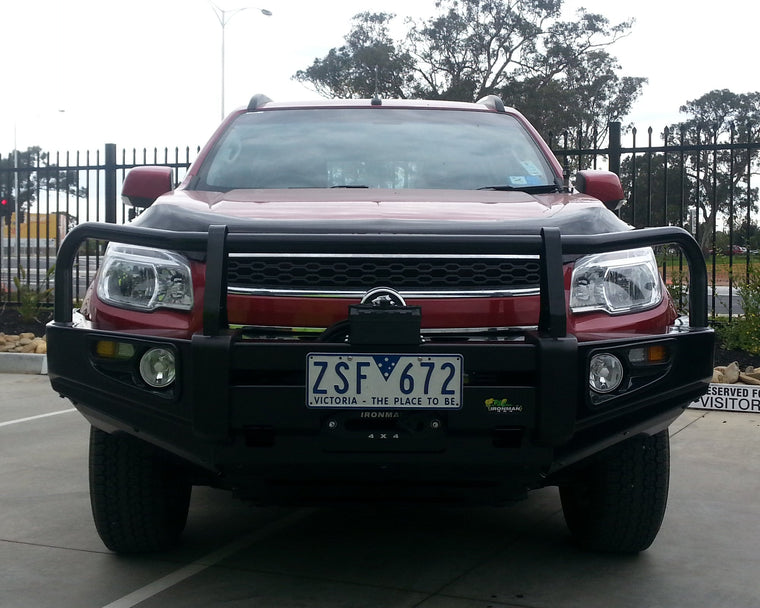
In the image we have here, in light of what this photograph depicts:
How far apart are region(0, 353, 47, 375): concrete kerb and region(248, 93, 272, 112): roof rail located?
5073 millimetres

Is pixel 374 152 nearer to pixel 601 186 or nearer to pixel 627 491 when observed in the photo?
pixel 601 186

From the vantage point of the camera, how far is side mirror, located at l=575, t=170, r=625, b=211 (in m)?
4.06

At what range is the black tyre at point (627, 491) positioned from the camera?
3.15 m

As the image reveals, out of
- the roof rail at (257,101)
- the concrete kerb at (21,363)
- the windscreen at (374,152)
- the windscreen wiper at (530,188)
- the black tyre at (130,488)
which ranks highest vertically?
the roof rail at (257,101)

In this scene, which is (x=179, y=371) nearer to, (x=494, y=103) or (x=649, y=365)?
(x=649, y=365)

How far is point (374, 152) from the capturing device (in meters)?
4.05

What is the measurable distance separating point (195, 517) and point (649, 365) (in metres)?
2.04

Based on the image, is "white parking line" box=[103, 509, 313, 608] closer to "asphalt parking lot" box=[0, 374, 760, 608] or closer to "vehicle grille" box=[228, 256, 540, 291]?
"asphalt parking lot" box=[0, 374, 760, 608]

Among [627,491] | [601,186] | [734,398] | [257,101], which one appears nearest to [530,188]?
[601,186]

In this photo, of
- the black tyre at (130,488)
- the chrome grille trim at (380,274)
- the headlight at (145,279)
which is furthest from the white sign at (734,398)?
the headlight at (145,279)

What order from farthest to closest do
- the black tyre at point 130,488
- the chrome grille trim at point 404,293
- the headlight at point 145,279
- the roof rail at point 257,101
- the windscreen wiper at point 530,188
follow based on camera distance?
1. the roof rail at point 257,101
2. the windscreen wiper at point 530,188
3. the black tyre at point 130,488
4. the headlight at point 145,279
5. the chrome grille trim at point 404,293

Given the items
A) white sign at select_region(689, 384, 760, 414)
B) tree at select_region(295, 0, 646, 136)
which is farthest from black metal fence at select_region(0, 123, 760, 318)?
tree at select_region(295, 0, 646, 136)

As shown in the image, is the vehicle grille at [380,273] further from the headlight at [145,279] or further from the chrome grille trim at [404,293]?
the headlight at [145,279]

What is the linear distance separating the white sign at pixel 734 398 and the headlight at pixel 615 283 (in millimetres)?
3990
